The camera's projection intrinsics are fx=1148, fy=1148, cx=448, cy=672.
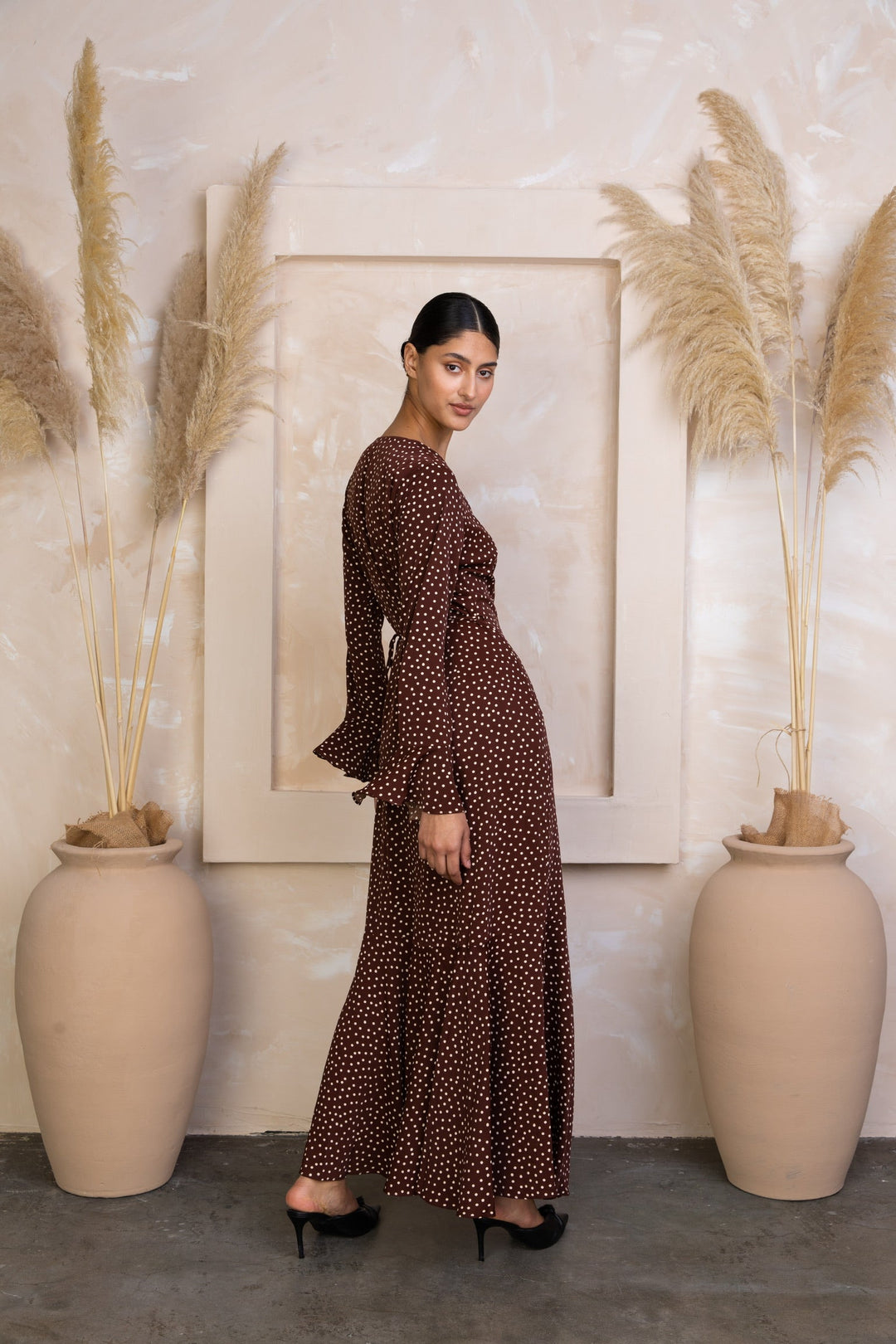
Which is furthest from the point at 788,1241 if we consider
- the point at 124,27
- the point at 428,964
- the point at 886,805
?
the point at 124,27

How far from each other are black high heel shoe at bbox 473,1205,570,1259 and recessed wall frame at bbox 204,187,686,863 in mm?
819

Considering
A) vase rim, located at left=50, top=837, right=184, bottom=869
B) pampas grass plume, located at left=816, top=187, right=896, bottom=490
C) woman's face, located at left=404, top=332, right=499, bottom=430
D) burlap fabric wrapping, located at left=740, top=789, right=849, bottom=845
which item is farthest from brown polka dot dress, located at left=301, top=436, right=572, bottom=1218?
pampas grass plume, located at left=816, top=187, right=896, bottom=490

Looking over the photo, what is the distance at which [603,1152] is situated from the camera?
2627mm

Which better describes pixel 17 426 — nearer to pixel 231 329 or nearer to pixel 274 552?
pixel 231 329

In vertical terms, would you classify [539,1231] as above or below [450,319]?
below

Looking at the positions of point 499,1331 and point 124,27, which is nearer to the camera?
point 499,1331

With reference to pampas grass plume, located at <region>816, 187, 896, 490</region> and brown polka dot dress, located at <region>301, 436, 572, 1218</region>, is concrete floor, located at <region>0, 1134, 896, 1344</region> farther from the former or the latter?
pampas grass plume, located at <region>816, 187, 896, 490</region>

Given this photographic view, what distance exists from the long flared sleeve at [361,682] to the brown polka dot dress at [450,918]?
4.2 inches

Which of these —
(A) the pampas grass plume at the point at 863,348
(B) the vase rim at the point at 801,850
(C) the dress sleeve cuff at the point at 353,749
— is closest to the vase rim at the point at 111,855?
(C) the dress sleeve cuff at the point at 353,749

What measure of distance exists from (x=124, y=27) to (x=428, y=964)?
2.28 metres

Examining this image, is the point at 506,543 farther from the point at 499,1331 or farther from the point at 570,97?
the point at 499,1331

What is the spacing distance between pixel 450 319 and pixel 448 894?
99cm

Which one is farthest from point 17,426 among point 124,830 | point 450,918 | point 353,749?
point 450,918

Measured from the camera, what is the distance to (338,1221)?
2102mm
